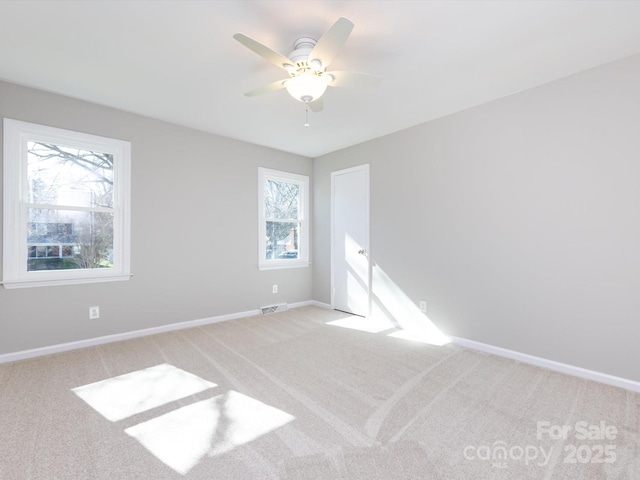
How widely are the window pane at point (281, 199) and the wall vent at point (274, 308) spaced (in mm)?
1381

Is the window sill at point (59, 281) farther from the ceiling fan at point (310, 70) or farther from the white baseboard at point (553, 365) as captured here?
the white baseboard at point (553, 365)

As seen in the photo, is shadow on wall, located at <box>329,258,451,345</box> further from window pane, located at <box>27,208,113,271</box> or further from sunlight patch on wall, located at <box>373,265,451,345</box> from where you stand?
window pane, located at <box>27,208,113,271</box>

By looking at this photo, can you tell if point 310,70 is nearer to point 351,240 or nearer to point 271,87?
point 271,87

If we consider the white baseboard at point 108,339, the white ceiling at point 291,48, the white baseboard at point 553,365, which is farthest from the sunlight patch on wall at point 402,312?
the white ceiling at point 291,48

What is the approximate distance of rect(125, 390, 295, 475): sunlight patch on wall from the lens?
156 centimetres

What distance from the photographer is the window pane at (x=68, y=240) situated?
283 centimetres

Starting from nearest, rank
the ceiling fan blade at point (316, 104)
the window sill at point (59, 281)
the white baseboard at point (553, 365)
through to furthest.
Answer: the white baseboard at point (553, 365) < the ceiling fan blade at point (316, 104) < the window sill at point (59, 281)

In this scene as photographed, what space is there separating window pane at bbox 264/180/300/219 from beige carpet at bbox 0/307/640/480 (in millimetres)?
2288

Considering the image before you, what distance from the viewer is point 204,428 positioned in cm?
176

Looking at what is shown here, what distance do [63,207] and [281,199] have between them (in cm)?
267

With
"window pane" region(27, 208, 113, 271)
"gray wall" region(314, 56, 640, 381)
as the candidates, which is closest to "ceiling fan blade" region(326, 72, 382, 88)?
"gray wall" region(314, 56, 640, 381)

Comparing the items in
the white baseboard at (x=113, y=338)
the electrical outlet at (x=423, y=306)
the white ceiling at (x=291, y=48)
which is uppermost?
the white ceiling at (x=291, y=48)

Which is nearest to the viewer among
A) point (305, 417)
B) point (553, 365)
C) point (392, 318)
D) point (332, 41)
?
point (332, 41)

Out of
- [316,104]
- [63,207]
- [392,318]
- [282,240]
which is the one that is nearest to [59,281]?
[63,207]
